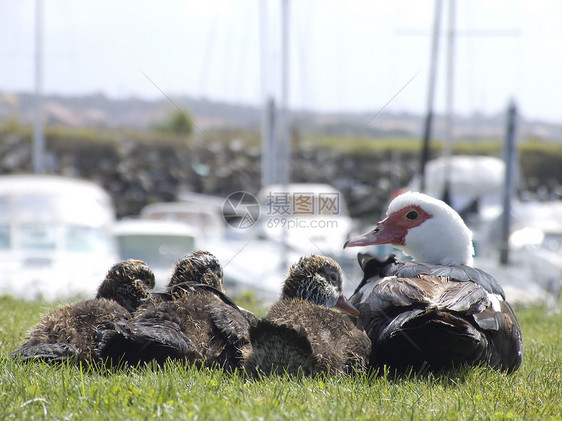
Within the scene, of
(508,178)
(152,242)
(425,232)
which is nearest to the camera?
(425,232)

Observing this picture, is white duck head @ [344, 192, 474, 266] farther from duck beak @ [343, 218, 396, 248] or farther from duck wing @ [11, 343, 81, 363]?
duck wing @ [11, 343, 81, 363]

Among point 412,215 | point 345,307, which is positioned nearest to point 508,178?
point 412,215

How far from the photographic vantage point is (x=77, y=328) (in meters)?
4.22

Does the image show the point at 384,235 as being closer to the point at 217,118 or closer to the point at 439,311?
the point at 439,311

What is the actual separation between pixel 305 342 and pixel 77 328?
1354mm

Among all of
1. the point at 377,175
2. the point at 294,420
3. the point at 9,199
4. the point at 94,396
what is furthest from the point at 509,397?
the point at 377,175

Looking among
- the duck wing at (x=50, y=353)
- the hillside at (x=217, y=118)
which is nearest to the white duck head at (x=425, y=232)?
the duck wing at (x=50, y=353)

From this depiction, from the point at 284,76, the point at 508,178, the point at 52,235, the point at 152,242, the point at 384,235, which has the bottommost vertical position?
the point at 152,242

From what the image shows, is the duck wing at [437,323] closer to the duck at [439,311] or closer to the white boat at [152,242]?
the duck at [439,311]

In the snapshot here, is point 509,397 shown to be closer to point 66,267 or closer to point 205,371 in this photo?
point 205,371

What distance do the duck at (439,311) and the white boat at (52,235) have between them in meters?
8.83

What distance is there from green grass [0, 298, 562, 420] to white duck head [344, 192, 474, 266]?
3.71ft

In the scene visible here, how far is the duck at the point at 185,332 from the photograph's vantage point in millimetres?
4008

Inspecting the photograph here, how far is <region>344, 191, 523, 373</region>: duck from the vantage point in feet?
13.0
